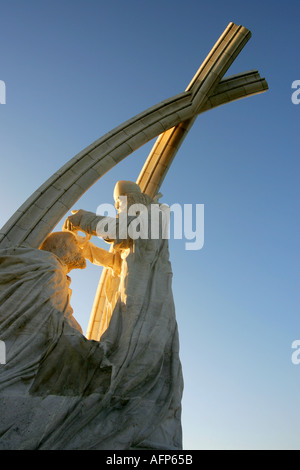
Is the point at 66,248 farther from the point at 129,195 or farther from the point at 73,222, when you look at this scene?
the point at 129,195

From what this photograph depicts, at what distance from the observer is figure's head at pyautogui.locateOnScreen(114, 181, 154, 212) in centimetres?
722

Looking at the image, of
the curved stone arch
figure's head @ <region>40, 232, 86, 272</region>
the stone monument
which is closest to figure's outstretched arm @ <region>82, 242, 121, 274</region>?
the stone monument

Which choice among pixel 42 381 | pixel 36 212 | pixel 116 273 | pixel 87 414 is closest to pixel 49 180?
pixel 36 212

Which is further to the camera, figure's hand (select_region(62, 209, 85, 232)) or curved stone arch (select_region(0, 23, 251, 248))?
figure's hand (select_region(62, 209, 85, 232))

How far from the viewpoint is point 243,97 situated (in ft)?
29.4

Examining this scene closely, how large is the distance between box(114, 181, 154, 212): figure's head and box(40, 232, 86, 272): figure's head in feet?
2.81

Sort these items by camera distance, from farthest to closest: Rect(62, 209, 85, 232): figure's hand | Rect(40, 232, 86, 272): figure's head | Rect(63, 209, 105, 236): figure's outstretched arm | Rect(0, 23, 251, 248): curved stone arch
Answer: Rect(62, 209, 85, 232): figure's hand, Rect(63, 209, 105, 236): figure's outstretched arm, Rect(40, 232, 86, 272): figure's head, Rect(0, 23, 251, 248): curved stone arch

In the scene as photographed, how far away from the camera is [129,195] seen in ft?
23.9

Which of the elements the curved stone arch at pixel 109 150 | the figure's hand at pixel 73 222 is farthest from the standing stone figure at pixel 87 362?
the figure's hand at pixel 73 222

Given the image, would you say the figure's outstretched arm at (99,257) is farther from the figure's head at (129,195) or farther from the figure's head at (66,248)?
the figure's head at (129,195)

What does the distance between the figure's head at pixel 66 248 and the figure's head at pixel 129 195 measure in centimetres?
86

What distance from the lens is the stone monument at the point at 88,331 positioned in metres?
4.91

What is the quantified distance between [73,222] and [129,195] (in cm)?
92

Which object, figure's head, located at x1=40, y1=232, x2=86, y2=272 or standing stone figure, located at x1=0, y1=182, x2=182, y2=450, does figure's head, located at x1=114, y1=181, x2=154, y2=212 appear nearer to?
standing stone figure, located at x1=0, y1=182, x2=182, y2=450
